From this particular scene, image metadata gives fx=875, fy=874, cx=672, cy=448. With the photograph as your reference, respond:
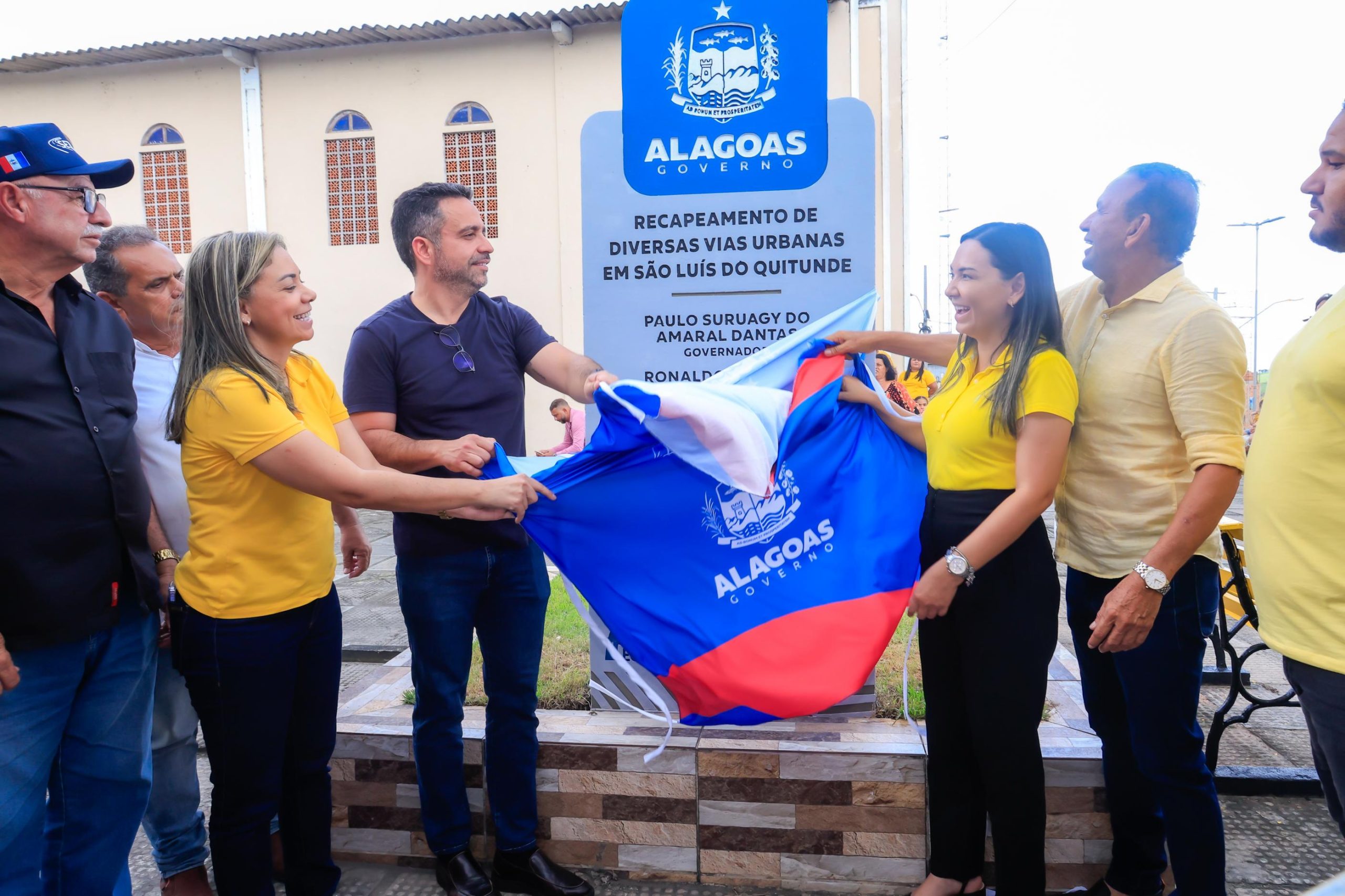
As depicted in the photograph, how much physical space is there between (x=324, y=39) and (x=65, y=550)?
482 inches

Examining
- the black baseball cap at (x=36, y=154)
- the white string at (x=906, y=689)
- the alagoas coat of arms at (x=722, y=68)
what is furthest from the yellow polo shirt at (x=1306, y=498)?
the black baseball cap at (x=36, y=154)

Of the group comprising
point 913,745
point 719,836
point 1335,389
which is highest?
point 1335,389

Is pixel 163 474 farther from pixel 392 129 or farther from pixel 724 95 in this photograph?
pixel 392 129

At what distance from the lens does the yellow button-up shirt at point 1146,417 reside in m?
1.96

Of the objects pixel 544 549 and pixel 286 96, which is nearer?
pixel 544 549

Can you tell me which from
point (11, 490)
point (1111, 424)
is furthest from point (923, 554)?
point (11, 490)

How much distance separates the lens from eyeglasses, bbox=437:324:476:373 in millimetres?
2535

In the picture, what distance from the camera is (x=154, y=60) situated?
12.8m

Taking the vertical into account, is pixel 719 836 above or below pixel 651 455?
below

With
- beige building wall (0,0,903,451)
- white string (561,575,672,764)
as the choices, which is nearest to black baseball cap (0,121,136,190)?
white string (561,575,672,764)

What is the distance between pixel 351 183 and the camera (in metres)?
12.5

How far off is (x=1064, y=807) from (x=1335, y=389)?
145 centimetres

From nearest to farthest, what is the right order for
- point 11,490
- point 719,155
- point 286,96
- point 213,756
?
point 11,490
point 213,756
point 719,155
point 286,96

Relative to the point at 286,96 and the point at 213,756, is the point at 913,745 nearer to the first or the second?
the point at 213,756
